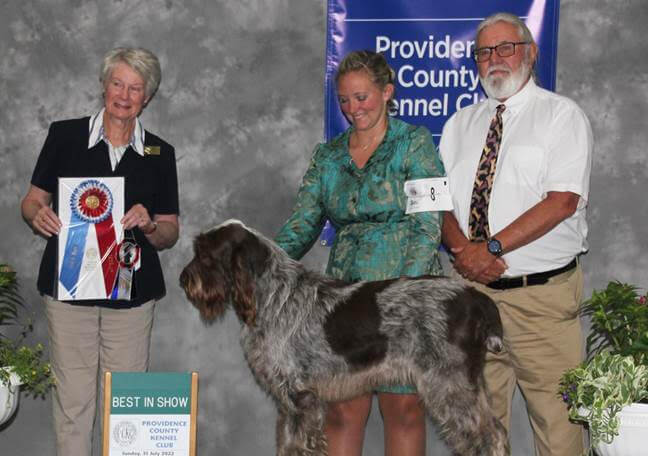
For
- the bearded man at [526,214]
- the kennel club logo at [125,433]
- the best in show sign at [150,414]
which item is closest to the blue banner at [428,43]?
the bearded man at [526,214]

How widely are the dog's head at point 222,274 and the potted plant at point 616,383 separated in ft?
4.07

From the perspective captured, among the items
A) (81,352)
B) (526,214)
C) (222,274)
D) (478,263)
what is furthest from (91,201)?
(526,214)

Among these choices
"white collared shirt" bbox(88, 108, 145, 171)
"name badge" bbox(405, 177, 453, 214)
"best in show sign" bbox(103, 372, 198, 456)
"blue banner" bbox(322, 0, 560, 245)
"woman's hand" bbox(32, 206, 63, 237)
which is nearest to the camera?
"best in show sign" bbox(103, 372, 198, 456)

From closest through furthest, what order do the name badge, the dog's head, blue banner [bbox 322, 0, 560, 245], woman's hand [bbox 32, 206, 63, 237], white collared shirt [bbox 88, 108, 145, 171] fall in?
the dog's head → the name badge → woman's hand [bbox 32, 206, 63, 237] → white collared shirt [bbox 88, 108, 145, 171] → blue banner [bbox 322, 0, 560, 245]

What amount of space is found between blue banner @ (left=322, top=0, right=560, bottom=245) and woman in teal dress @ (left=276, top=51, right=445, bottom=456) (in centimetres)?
95

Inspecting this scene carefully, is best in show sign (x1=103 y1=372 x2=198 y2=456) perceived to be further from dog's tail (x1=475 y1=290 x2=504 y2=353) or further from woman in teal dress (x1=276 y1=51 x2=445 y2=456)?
dog's tail (x1=475 y1=290 x2=504 y2=353)

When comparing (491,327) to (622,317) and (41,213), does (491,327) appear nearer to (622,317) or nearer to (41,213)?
(622,317)

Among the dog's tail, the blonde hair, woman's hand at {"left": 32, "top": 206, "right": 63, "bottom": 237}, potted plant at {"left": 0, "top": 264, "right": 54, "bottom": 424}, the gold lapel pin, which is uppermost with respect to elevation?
the blonde hair

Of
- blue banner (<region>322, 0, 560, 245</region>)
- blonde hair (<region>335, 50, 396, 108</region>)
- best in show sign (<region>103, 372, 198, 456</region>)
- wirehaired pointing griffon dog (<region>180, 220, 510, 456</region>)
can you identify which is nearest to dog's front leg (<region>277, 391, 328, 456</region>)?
wirehaired pointing griffon dog (<region>180, 220, 510, 456</region>)

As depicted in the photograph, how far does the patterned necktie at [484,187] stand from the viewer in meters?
3.36

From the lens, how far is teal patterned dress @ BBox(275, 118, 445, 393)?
321 cm

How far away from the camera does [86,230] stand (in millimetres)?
3398

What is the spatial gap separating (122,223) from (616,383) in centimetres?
199

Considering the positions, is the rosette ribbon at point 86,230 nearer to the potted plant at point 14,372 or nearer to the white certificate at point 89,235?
the white certificate at point 89,235
